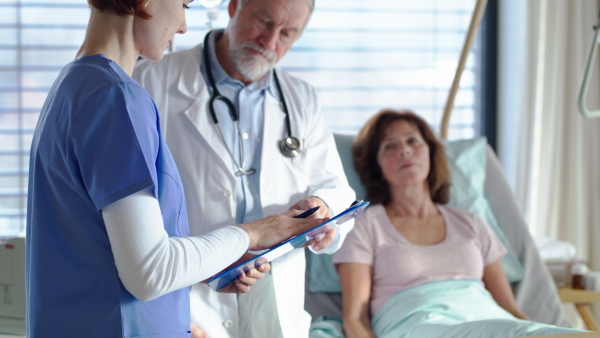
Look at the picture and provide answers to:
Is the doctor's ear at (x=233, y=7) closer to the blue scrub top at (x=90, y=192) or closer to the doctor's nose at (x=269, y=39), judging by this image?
the doctor's nose at (x=269, y=39)

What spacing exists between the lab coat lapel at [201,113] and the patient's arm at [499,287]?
105 centimetres

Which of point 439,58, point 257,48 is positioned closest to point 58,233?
point 257,48

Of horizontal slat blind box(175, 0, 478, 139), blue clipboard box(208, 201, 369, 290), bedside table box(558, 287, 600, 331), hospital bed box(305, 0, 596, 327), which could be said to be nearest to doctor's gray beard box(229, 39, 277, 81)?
blue clipboard box(208, 201, 369, 290)

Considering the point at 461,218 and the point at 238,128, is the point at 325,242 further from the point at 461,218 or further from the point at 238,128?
the point at 461,218

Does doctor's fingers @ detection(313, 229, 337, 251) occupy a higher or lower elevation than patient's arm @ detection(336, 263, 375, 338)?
higher

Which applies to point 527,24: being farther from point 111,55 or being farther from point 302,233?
point 111,55

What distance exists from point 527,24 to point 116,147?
2.45 metres

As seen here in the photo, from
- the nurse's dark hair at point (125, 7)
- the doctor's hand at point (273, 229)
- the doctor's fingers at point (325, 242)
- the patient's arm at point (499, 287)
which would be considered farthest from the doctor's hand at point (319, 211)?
the patient's arm at point (499, 287)

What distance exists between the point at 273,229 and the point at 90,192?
326 millimetres

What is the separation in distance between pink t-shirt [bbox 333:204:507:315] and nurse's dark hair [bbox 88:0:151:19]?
1.22 m

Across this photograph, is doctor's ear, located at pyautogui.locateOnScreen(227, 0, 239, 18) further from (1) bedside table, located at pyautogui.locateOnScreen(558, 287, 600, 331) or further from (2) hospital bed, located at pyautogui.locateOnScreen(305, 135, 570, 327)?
(1) bedside table, located at pyautogui.locateOnScreen(558, 287, 600, 331)

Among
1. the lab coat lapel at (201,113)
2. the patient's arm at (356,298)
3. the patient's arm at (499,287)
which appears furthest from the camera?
the patient's arm at (499,287)

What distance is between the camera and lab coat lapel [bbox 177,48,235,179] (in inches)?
59.7

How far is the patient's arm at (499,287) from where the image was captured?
6.68 feet
